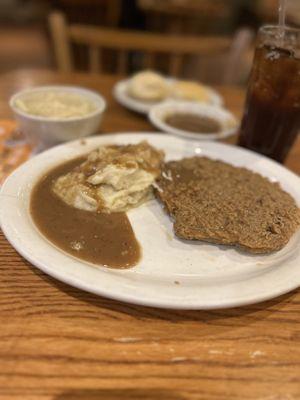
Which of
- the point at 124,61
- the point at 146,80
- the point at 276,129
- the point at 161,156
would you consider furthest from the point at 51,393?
the point at 124,61

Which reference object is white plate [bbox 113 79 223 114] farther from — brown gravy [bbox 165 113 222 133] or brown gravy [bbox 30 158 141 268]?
brown gravy [bbox 30 158 141 268]

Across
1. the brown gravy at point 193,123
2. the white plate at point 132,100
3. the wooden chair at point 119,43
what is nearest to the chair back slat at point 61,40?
the wooden chair at point 119,43

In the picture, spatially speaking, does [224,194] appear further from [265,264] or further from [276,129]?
[276,129]

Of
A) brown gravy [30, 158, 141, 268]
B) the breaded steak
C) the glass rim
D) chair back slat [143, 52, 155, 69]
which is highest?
the glass rim

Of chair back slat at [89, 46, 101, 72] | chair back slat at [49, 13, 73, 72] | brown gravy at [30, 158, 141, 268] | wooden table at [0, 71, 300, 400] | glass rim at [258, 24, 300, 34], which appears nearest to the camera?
wooden table at [0, 71, 300, 400]

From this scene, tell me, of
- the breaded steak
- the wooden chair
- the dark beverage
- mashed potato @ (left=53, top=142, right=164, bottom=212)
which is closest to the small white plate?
the dark beverage

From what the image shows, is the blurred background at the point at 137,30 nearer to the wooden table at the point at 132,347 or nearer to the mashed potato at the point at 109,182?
the mashed potato at the point at 109,182

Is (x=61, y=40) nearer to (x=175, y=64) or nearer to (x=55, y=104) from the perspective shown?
(x=175, y=64)

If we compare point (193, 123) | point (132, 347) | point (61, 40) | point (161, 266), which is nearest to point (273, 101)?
point (193, 123)
